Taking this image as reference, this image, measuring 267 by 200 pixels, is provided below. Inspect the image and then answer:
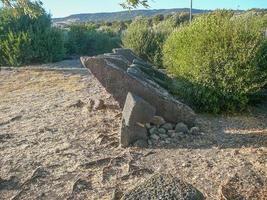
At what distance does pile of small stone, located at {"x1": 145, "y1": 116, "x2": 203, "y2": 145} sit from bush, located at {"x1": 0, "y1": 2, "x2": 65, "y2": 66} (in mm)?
11029

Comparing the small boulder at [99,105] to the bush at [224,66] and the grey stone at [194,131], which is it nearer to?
the bush at [224,66]

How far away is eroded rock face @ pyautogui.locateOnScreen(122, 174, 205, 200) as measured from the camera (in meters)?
2.74

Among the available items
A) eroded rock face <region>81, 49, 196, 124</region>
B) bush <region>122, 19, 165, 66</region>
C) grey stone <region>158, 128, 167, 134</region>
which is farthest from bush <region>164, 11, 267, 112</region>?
bush <region>122, 19, 165, 66</region>

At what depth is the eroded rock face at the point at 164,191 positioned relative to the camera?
8.98 ft

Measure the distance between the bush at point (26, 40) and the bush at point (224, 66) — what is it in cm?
996

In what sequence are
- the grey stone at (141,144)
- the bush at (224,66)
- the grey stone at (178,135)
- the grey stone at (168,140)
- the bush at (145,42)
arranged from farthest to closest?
the bush at (145,42) → the bush at (224,66) → the grey stone at (178,135) → the grey stone at (168,140) → the grey stone at (141,144)

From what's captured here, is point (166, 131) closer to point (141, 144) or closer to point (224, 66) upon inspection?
point (141, 144)

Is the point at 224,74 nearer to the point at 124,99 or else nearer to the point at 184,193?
the point at 124,99

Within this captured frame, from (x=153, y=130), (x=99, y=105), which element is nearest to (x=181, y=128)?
(x=153, y=130)

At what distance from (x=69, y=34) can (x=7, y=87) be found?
9779 millimetres

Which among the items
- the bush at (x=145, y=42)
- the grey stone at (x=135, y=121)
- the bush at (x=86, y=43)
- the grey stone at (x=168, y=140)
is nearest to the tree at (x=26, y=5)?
the grey stone at (x=135, y=121)

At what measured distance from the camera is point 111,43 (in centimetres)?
1995

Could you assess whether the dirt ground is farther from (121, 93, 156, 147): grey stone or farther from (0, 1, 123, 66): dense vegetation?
(0, 1, 123, 66): dense vegetation

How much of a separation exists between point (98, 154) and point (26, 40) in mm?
11568
